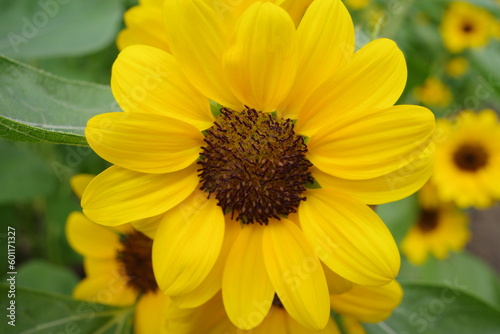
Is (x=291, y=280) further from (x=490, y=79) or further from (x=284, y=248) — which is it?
(x=490, y=79)

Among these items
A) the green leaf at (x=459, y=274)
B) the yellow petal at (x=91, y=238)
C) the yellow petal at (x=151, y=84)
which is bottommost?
the green leaf at (x=459, y=274)

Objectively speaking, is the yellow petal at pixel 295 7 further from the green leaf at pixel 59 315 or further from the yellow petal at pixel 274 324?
the green leaf at pixel 59 315

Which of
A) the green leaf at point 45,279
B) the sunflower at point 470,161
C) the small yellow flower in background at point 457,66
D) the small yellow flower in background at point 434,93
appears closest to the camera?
the green leaf at point 45,279

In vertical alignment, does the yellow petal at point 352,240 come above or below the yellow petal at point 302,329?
above

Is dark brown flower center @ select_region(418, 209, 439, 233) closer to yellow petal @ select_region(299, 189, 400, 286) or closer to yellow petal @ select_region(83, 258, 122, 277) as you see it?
yellow petal @ select_region(83, 258, 122, 277)

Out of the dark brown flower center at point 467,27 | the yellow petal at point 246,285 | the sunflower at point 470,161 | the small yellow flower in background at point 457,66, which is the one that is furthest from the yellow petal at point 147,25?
the small yellow flower in background at point 457,66

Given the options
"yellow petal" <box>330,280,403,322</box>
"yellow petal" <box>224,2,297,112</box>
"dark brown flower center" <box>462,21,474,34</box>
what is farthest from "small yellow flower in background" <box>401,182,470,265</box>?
"yellow petal" <box>224,2,297,112</box>

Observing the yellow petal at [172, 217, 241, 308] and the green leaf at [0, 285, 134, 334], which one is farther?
the green leaf at [0, 285, 134, 334]
